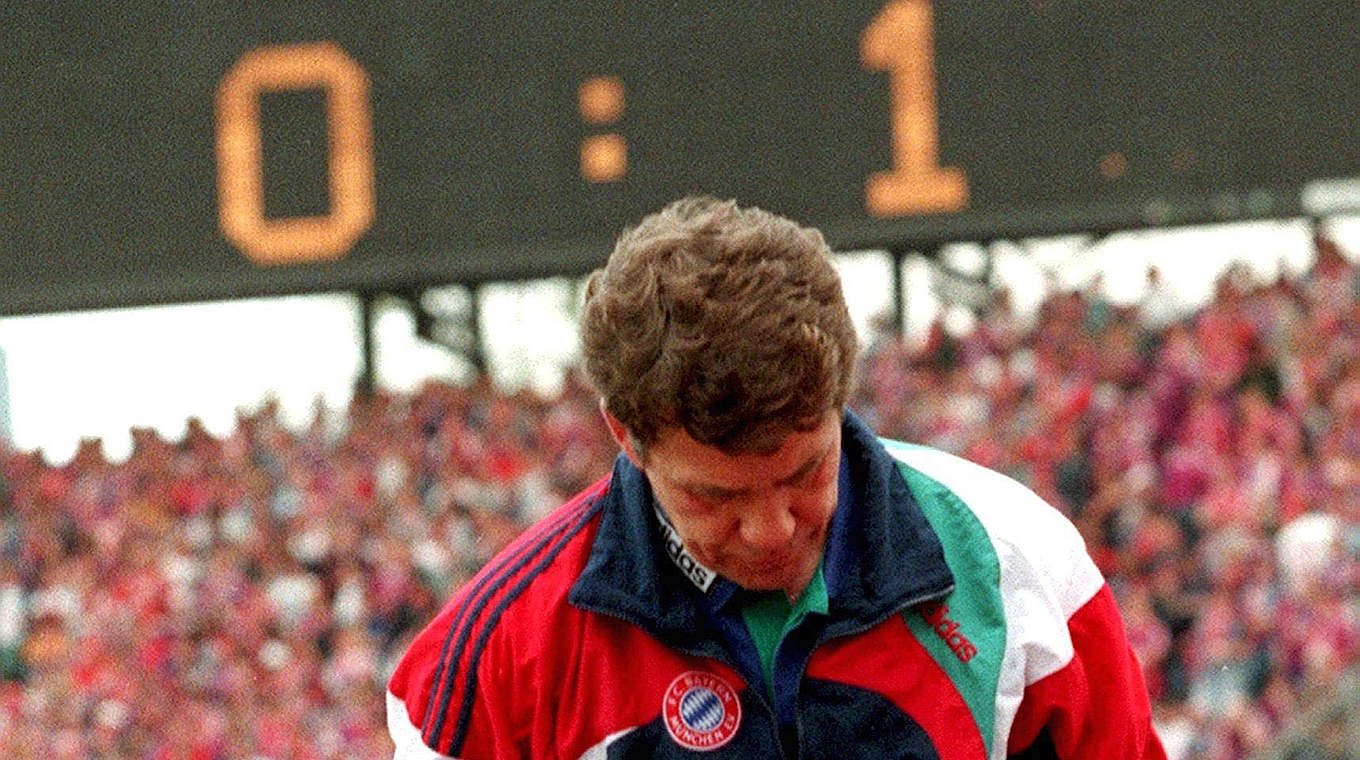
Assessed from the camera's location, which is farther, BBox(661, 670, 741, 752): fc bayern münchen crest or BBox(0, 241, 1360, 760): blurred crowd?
BBox(0, 241, 1360, 760): blurred crowd

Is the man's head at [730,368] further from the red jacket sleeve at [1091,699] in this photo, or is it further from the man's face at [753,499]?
the red jacket sleeve at [1091,699]

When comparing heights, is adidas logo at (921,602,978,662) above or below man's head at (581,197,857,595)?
below

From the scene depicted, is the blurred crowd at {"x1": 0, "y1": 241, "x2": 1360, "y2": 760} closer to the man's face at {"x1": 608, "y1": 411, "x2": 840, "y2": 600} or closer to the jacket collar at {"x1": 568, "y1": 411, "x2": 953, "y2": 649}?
the jacket collar at {"x1": 568, "y1": 411, "x2": 953, "y2": 649}

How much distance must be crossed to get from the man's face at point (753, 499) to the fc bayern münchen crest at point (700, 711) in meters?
0.12

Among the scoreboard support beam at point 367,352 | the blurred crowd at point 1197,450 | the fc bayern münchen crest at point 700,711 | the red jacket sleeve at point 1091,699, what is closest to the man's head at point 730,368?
the fc bayern münchen crest at point 700,711

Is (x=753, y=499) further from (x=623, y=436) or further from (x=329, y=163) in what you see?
(x=329, y=163)

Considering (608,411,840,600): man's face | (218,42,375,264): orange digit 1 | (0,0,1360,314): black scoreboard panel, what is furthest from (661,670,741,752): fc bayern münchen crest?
(218,42,375,264): orange digit 1

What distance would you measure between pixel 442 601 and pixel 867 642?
8713mm

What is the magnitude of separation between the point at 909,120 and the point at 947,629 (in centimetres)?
657

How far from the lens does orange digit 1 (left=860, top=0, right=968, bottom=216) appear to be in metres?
8.70

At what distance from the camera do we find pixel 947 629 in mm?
2287

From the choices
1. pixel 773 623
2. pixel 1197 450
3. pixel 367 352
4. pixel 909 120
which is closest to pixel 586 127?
pixel 909 120

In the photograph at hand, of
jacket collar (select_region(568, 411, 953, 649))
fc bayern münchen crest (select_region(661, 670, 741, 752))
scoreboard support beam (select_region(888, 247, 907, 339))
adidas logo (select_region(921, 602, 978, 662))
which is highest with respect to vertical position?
jacket collar (select_region(568, 411, 953, 649))

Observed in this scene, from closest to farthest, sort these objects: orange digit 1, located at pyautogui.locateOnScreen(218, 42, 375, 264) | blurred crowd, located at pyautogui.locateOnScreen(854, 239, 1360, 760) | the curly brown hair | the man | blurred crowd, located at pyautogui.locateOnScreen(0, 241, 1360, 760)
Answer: the curly brown hair < the man < blurred crowd, located at pyautogui.locateOnScreen(854, 239, 1360, 760) < blurred crowd, located at pyautogui.locateOnScreen(0, 241, 1360, 760) < orange digit 1, located at pyautogui.locateOnScreen(218, 42, 375, 264)
